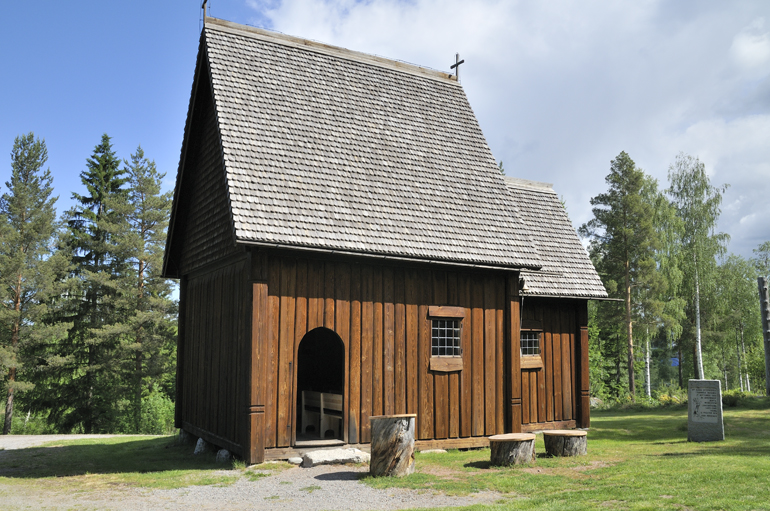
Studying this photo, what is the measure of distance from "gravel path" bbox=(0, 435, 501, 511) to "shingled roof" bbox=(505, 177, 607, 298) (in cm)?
717

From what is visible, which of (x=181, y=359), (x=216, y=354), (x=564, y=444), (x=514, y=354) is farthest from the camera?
(x=181, y=359)

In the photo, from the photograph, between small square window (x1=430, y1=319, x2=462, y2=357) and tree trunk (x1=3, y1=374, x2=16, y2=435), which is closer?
small square window (x1=430, y1=319, x2=462, y2=357)

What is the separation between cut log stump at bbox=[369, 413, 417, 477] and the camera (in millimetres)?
9469

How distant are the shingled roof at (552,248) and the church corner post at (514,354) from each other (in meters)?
1.13

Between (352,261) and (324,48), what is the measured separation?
5.95m

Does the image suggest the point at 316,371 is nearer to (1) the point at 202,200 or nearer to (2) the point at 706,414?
(1) the point at 202,200

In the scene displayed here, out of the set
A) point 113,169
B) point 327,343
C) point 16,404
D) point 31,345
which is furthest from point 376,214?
point 16,404

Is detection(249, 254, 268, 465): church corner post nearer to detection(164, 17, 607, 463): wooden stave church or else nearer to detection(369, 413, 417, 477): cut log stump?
detection(164, 17, 607, 463): wooden stave church

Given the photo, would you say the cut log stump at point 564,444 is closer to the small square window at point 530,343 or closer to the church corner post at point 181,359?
the small square window at point 530,343

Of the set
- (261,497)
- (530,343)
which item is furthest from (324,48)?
(261,497)

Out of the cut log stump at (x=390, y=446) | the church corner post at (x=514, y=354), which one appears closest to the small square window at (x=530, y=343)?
the church corner post at (x=514, y=354)

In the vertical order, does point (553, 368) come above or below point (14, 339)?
below

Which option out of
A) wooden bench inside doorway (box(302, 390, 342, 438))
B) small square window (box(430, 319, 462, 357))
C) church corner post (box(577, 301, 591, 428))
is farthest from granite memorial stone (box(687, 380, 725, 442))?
wooden bench inside doorway (box(302, 390, 342, 438))

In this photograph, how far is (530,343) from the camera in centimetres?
1509
